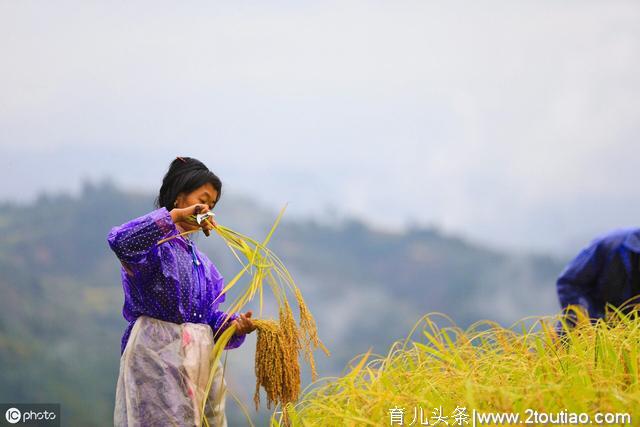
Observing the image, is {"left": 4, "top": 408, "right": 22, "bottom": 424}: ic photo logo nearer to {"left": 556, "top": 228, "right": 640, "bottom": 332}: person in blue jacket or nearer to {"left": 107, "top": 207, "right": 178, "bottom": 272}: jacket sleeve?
{"left": 107, "top": 207, "right": 178, "bottom": 272}: jacket sleeve

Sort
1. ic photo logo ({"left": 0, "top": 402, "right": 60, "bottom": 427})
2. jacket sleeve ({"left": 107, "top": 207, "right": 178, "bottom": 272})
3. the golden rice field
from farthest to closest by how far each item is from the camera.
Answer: ic photo logo ({"left": 0, "top": 402, "right": 60, "bottom": 427}) → jacket sleeve ({"left": 107, "top": 207, "right": 178, "bottom": 272}) → the golden rice field

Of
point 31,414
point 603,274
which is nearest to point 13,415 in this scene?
point 31,414

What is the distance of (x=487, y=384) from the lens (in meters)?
3.37

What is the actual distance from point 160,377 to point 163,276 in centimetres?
34

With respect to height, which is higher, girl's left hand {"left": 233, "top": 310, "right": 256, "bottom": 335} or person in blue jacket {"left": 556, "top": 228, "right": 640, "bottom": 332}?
person in blue jacket {"left": 556, "top": 228, "right": 640, "bottom": 332}

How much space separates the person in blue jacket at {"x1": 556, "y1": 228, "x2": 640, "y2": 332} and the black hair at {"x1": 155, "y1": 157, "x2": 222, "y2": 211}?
2786mm

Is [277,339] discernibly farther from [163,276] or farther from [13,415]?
[13,415]

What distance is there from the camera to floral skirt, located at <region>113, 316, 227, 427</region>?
3375mm

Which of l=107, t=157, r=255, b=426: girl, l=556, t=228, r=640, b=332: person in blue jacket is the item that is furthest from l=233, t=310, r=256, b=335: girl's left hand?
l=556, t=228, r=640, b=332: person in blue jacket

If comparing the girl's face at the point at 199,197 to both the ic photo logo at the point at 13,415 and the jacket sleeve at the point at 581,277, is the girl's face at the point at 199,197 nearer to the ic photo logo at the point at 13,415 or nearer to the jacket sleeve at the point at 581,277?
the ic photo logo at the point at 13,415

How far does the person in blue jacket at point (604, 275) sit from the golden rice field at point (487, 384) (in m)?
1.52

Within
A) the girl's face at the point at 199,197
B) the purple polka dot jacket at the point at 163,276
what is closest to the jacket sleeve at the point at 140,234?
the purple polka dot jacket at the point at 163,276

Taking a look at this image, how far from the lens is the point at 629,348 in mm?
3557

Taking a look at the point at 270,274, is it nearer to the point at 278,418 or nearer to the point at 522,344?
the point at 278,418
